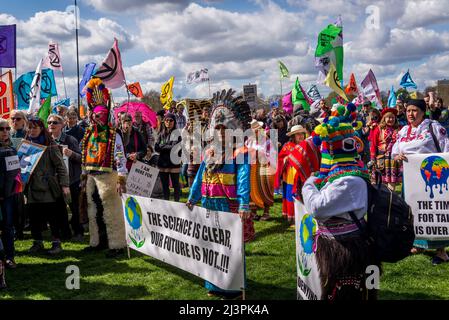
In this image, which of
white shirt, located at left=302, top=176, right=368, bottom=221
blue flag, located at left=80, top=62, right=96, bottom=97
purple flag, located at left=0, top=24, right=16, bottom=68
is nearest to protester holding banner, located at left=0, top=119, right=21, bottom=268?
purple flag, located at left=0, top=24, right=16, bottom=68

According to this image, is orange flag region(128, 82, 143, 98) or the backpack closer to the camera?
the backpack

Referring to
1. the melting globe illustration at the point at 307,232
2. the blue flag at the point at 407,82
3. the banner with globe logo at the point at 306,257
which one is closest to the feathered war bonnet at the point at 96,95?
the banner with globe logo at the point at 306,257

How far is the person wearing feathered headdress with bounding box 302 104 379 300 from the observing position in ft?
10.8

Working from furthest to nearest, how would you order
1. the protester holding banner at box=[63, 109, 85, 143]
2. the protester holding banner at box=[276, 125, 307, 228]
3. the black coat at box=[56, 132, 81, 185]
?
the protester holding banner at box=[63, 109, 85, 143] → the protester holding banner at box=[276, 125, 307, 228] → the black coat at box=[56, 132, 81, 185]

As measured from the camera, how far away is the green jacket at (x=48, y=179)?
6.93m

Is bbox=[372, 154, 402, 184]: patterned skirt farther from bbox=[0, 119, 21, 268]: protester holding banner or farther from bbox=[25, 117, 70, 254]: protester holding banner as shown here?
bbox=[0, 119, 21, 268]: protester holding banner

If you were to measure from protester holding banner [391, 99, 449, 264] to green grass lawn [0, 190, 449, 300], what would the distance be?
23 cm

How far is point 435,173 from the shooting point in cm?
590

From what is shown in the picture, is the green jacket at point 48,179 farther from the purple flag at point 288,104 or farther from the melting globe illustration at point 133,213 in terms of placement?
the purple flag at point 288,104

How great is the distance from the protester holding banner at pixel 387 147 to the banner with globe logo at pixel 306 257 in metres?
4.10

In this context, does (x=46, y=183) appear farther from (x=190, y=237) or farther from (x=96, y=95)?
(x=190, y=237)

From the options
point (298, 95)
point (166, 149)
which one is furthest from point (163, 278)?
point (298, 95)

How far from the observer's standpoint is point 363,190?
3.30 m

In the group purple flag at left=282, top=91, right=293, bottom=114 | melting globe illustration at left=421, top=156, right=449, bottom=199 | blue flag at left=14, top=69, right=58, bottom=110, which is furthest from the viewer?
purple flag at left=282, top=91, right=293, bottom=114
